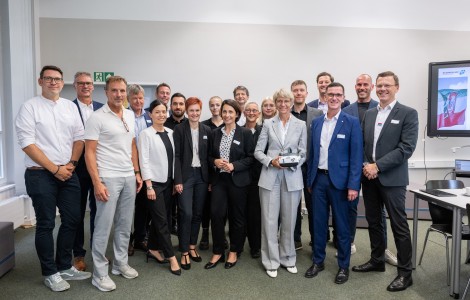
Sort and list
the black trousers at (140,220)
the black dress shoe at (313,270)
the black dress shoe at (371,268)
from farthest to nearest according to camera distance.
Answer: the black trousers at (140,220), the black dress shoe at (371,268), the black dress shoe at (313,270)

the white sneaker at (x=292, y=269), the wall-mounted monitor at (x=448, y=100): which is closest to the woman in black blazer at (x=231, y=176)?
the white sneaker at (x=292, y=269)

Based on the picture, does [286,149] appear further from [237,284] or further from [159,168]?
[237,284]

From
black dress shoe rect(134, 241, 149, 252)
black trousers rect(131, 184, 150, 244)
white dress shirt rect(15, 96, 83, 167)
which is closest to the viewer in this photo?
white dress shirt rect(15, 96, 83, 167)

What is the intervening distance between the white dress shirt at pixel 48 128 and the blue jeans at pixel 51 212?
156 mm

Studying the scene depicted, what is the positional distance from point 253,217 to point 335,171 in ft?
3.24

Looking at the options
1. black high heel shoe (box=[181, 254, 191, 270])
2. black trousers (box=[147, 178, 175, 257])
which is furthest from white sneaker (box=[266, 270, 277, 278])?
black trousers (box=[147, 178, 175, 257])

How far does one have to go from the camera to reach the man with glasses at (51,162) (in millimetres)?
2477

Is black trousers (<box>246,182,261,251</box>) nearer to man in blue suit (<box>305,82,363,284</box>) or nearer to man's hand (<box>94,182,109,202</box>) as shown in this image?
man in blue suit (<box>305,82,363,284</box>)

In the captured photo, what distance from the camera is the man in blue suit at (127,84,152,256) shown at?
3176 millimetres

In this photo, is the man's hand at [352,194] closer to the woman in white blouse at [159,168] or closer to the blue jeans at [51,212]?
the woman in white blouse at [159,168]

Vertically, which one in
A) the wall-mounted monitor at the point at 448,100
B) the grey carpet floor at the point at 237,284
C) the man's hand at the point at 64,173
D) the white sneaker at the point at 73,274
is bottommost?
the grey carpet floor at the point at 237,284

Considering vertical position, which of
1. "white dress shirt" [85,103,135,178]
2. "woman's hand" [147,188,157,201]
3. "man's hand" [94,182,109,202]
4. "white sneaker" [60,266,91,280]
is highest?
"white dress shirt" [85,103,135,178]

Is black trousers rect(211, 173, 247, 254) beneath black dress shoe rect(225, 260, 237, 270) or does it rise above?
above

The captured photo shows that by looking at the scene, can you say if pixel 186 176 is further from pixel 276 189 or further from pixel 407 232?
pixel 407 232
